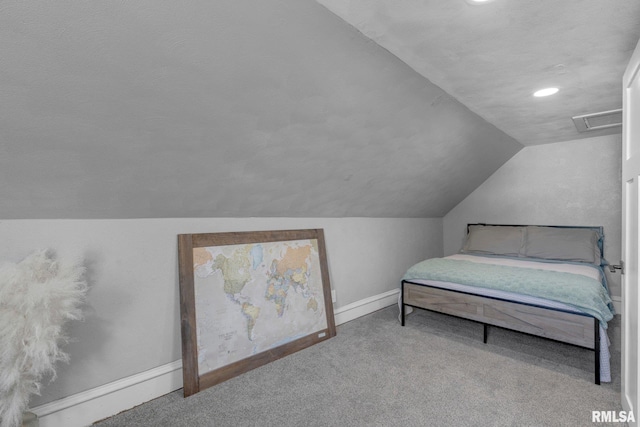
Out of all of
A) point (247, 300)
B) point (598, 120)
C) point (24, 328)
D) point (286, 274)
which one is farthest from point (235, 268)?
point (598, 120)

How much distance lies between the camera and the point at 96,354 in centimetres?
180

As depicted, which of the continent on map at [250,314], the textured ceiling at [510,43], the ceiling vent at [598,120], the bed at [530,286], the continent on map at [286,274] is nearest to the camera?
the textured ceiling at [510,43]

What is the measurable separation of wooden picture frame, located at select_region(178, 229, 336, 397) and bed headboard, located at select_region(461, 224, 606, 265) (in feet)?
7.40

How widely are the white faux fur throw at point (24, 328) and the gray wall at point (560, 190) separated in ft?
15.2

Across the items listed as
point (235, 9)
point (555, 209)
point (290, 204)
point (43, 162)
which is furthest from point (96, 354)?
point (555, 209)

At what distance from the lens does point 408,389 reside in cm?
205

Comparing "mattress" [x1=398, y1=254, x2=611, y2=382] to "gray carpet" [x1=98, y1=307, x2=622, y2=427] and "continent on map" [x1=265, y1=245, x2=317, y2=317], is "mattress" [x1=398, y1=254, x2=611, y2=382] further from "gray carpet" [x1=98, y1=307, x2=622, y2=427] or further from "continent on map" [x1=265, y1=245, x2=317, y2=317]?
"continent on map" [x1=265, y1=245, x2=317, y2=317]

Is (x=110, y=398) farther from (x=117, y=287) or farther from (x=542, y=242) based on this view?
(x=542, y=242)

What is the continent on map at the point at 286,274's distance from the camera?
2576mm

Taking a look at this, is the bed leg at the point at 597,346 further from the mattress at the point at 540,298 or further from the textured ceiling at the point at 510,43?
the textured ceiling at the point at 510,43

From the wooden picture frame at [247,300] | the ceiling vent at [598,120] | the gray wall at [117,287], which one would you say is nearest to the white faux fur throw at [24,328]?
the gray wall at [117,287]

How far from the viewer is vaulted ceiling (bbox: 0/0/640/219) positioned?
3.77 ft

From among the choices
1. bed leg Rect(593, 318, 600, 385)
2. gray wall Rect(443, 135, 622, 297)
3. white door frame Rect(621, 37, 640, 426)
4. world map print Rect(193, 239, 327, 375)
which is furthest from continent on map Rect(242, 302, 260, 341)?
gray wall Rect(443, 135, 622, 297)

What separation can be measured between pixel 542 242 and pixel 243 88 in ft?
12.1
